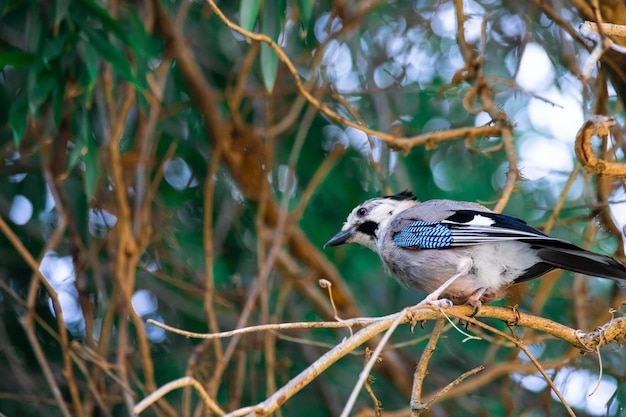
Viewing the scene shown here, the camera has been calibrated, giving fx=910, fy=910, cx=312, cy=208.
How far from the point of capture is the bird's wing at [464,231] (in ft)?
11.5

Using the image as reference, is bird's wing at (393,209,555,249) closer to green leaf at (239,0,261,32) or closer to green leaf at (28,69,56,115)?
green leaf at (239,0,261,32)

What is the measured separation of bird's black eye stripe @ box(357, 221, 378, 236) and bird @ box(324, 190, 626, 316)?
0.27 metres

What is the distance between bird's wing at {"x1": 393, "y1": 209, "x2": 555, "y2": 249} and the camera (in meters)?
3.49

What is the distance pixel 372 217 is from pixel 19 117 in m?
1.70

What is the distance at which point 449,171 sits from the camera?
237 inches

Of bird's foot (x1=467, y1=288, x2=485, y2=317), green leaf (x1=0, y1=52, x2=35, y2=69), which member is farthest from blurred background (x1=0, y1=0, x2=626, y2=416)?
bird's foot (x1=467, y1=288, x2=485, y2=317)

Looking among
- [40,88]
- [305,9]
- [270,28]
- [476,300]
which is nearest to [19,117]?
[40,88]

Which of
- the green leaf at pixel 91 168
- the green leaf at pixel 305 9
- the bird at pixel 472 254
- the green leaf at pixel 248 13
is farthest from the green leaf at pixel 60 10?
the bird at pixel 472 254

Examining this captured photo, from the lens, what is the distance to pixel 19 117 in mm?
4191

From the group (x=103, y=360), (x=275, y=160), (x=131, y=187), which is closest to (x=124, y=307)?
(x=103, y=360)

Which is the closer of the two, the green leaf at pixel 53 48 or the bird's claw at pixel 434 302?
the bird's claw at pixel 434 302

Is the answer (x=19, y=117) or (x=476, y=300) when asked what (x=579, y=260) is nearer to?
(x=476, y=300)

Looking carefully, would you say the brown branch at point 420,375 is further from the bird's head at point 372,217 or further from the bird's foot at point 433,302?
the bird's head at point 372,217

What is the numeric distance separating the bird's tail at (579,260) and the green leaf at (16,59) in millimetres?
2410
